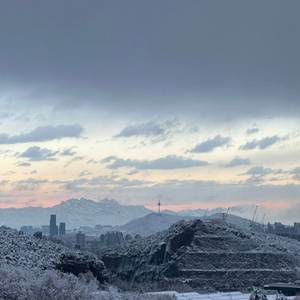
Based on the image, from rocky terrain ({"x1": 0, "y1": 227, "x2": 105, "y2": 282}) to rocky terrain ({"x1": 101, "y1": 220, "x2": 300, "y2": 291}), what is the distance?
20750 millimetres

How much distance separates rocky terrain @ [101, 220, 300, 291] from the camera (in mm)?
161875

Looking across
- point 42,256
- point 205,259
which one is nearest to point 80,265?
point 42,256

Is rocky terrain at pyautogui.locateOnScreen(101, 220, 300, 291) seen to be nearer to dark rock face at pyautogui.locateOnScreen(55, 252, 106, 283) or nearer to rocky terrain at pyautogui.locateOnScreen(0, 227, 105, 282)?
dark rock face at pyautogui.locateOnScreen(55, 252, 106, 283)

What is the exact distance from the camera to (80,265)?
436ft

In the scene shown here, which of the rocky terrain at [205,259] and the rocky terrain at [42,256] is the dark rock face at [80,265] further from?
the rocky terrain at [205,259]

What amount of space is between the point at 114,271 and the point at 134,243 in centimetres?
2097

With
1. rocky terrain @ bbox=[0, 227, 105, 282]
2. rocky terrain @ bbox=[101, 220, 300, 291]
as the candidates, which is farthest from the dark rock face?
rocky terrain @ bbox=[101, 220, 300, 291]

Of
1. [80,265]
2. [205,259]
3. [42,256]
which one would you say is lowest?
[80,265]

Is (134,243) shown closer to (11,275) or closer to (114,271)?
(114,271)

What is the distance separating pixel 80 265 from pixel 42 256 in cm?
647

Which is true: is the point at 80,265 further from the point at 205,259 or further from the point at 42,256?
the point at 205,259

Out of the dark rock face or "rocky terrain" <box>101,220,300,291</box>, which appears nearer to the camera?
the dark rock face

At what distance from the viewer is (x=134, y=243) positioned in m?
194

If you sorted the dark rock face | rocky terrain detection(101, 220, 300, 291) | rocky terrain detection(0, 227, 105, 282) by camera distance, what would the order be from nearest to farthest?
rocky terrain detection(0, 227, 105, 282)
the dark rock face
rocky terrain detection(101, 220, 300, 291)
